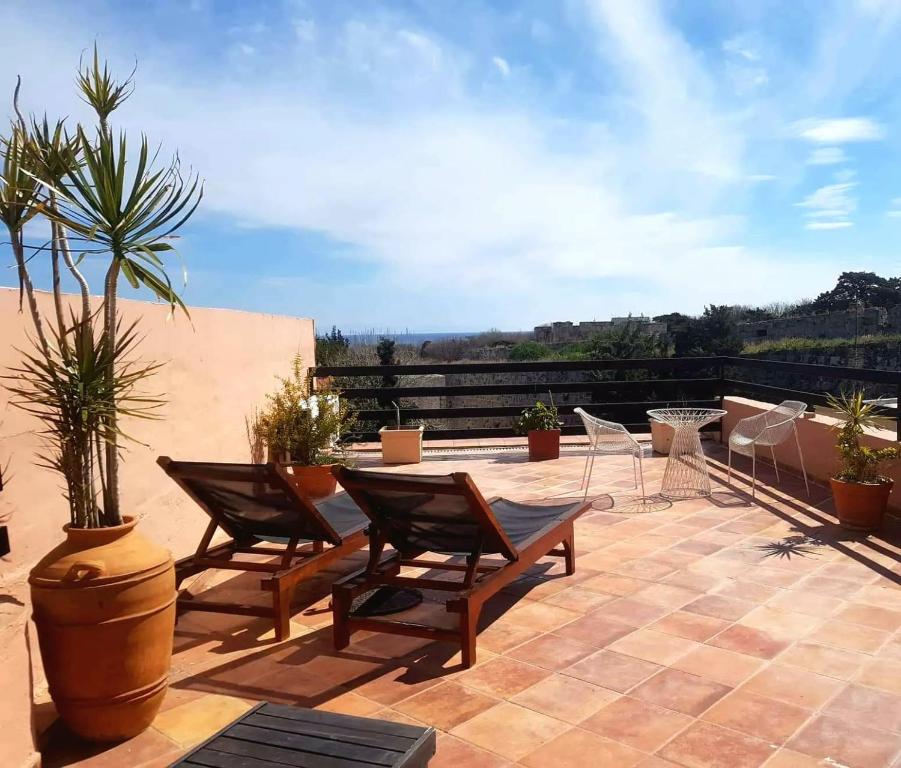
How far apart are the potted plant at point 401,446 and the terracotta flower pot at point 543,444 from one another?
4.20 feet

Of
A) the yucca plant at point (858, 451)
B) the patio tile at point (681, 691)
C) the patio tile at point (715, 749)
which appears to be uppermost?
the yucca plant at point (858, 451)

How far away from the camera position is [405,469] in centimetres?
752

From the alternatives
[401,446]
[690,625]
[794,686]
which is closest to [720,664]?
[794,686]

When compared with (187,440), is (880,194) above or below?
above

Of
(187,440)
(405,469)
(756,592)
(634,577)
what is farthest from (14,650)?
(405,469)

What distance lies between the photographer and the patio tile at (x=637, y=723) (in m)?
2.28

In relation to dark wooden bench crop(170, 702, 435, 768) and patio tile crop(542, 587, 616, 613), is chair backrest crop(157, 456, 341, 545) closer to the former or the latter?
patio tile crop(542, 587, 616, 613)

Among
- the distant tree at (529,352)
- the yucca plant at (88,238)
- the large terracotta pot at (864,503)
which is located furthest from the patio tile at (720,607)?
the distant tree at (529,352)

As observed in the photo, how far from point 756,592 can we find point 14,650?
3299 millimetres

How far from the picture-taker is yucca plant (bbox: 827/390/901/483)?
4.71 m

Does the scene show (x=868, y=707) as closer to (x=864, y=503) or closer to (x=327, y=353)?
(x=864, y=503)

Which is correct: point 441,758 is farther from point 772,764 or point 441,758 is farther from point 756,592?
point 756,592

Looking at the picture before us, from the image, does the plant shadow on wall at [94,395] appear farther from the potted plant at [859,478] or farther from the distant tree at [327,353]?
the distant tree at [327,353]

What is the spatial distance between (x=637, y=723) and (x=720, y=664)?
2.03 feet
